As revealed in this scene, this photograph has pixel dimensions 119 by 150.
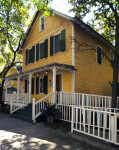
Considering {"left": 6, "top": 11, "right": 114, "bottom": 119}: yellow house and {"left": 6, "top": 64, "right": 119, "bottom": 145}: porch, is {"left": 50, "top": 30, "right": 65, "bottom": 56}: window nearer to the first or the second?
{"left": 6, "top": 11, "right": 114, "bottom": 119}: yellow house

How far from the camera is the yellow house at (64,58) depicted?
997 centimetres

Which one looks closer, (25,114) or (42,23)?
(25,114)

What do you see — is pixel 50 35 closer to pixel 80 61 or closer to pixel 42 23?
pixel 42 23

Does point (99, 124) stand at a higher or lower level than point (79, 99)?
lower

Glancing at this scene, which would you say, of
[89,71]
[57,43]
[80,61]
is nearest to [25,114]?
[80,61]

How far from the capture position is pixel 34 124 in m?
7.90

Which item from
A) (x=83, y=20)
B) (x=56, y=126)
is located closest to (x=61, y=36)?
(x=83, y=20)

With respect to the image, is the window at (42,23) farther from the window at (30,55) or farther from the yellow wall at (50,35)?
the window at (30,55)

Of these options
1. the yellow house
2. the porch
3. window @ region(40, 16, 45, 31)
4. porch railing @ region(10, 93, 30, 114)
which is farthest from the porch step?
window @ region(40, 16, 45, 31)

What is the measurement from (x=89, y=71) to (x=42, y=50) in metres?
4.64

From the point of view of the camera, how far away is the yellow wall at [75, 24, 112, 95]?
10391 mm

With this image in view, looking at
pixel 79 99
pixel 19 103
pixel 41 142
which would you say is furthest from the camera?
pixel 19 103

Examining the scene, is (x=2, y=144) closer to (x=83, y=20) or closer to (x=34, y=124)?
(x=34, y=124)

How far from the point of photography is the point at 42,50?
13117 millimetres
